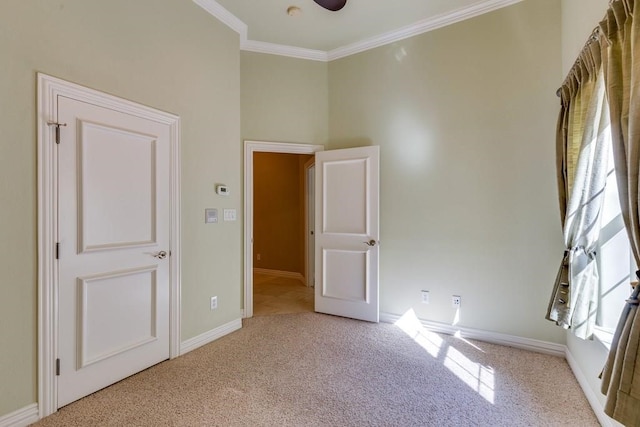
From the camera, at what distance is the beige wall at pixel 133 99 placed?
66.6 inches

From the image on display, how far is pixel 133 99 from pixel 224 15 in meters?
1.39

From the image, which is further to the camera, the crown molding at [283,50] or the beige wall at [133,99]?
the crown molding at [283,50]

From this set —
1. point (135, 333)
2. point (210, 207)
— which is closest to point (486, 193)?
point (210, 207)

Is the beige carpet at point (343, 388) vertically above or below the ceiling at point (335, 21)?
below

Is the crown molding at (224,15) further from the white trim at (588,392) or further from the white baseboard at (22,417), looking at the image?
the white trim at (588,392)

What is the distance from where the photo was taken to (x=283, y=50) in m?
3.61

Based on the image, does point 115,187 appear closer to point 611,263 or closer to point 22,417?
point 22,417

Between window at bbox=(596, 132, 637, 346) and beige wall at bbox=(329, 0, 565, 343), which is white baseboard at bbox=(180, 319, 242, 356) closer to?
beige wall at bbox=(329, 0, 565, 343)

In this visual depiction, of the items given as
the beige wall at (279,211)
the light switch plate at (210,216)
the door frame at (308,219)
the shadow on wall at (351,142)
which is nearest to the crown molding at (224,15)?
the shadow on wall at (351,142)

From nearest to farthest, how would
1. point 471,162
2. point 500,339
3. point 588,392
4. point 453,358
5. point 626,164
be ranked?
1. point 626,164
2. point 588,392
3. point 453,358
4. point 500,339
5. point 471,162

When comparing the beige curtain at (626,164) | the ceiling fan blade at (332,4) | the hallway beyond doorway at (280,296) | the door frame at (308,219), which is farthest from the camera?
the door frame at (308,219)

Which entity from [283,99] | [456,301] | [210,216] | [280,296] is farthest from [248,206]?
[456,301]

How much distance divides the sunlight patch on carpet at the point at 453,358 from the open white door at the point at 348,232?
0.38 metres

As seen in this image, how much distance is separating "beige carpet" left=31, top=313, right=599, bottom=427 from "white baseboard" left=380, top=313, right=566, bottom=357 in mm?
87
